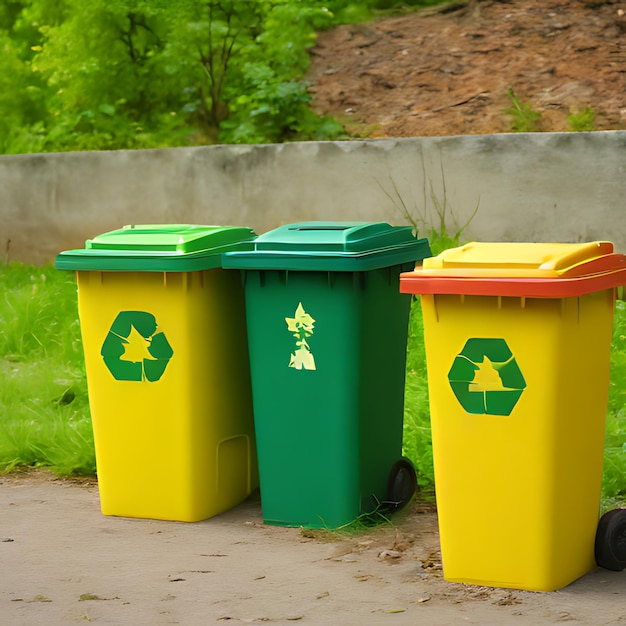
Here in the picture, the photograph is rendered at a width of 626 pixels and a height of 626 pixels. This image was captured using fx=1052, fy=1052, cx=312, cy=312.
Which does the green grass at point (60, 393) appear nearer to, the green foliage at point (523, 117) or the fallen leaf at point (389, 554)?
the fallen leaf at point (389, 554)

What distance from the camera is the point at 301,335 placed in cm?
434

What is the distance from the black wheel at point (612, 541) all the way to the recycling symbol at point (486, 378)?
70cm

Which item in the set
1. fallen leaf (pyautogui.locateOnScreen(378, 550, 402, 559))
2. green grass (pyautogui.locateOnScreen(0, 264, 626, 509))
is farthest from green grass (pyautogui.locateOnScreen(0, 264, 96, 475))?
fallen leaf (pyautogui.locateOnScreen(378, 550, 402, 559))

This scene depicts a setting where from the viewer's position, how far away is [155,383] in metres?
4.53

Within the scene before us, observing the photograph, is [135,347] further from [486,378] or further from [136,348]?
[486,378]

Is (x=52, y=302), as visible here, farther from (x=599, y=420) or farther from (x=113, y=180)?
(x=599, y=420)

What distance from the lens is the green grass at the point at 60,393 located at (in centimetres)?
527

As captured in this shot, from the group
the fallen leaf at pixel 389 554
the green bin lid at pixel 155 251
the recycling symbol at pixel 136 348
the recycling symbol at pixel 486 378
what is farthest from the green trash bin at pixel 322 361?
the recycling symbol at pixel 486 378

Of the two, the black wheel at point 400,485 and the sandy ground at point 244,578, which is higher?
the black wheel at point 400,485

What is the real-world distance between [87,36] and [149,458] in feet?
23.0

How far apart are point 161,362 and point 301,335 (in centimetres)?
64

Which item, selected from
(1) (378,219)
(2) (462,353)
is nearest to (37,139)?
(1) (378,219)

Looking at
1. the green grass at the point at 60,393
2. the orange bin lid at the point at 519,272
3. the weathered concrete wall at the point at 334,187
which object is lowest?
the green grass at the point at 60,393

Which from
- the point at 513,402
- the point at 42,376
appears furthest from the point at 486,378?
the point at 42,376
